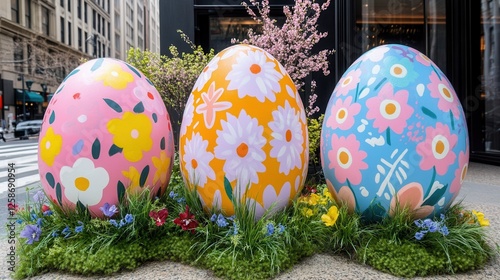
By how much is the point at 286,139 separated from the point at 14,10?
42830 millimetres

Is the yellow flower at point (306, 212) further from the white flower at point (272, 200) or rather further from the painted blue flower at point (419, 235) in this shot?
the painted blue flower at point (419, 235)

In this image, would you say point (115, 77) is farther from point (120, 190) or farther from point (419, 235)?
point (419, 235)

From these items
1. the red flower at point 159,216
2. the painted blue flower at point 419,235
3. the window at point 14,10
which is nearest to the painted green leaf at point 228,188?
the red flower at point 159,216

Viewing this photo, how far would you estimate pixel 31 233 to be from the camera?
2986 millimetres

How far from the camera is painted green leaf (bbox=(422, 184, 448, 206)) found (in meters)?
3.17

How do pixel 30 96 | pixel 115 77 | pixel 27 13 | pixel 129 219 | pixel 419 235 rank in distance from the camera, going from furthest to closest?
pixel 30 96, pixel 27 13, pixel 115 77, pixel 129 219, pixel 419 235

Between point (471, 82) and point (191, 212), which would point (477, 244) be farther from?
point (471, 82)

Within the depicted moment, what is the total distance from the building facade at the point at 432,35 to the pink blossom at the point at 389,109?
697 cm

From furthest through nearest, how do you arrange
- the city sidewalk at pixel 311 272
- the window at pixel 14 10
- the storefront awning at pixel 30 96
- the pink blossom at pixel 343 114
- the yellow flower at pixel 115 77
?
the storefront awning at pixel 30 96
the window at pixel 14 10
the yellow flower at pixel 115 77
the pink blossom at pixel 343 114
the city sidewalk at pixel 311 272

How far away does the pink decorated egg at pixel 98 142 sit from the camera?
319 centimetres

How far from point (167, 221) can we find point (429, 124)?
7.93ft

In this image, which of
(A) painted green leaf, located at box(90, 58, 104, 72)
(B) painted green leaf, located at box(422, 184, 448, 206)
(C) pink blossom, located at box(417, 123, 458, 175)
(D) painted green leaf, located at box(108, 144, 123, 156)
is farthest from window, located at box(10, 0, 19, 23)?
(B) painted green leaf, located at box(422, 184, 448, 206)

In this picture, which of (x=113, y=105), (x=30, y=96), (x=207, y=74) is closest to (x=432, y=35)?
(x=207, y=74)

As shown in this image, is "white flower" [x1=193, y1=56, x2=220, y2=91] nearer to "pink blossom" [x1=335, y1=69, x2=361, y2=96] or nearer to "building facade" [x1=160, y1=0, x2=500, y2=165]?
"pink blossom" [x1=335, y1=69, x2=361, y2=96]
